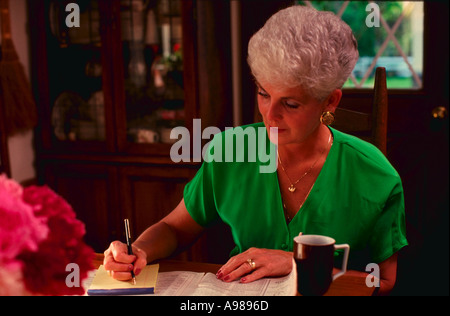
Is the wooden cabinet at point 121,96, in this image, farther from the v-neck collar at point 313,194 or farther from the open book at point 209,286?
the open book at point 209,286

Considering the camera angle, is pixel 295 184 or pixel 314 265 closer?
pixel 314 265

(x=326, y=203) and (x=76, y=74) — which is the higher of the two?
(x=76, y=74)

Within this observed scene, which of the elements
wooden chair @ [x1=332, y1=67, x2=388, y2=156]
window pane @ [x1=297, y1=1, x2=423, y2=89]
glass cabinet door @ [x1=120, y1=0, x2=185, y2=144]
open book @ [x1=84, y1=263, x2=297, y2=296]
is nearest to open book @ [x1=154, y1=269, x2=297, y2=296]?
open book @ [x1=84, y1=263, x2=297, y2=296]

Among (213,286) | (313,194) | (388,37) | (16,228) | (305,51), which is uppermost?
(388,37)

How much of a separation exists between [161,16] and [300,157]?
1.61 metres

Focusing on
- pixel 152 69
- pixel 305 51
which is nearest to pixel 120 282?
pixel 305 51

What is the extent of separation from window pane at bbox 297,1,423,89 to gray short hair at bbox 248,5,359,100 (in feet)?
4.82

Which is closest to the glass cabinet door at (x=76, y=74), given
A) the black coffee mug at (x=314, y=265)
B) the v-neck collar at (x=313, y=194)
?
the v-neck collar at (x=313, y=194)

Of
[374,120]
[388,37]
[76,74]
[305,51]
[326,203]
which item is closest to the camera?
[305,51]

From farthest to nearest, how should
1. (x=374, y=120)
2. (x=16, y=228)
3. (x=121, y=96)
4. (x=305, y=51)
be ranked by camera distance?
1. (x=121, y=96)
2. (x=374, y=120)
3. (x=305, y=51)
4. (x=16, y=228)

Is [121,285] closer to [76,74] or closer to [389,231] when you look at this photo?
[389,231]

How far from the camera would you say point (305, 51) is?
1.03 meters

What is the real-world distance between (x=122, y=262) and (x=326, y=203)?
1.64ft

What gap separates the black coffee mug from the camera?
31.2 inches
